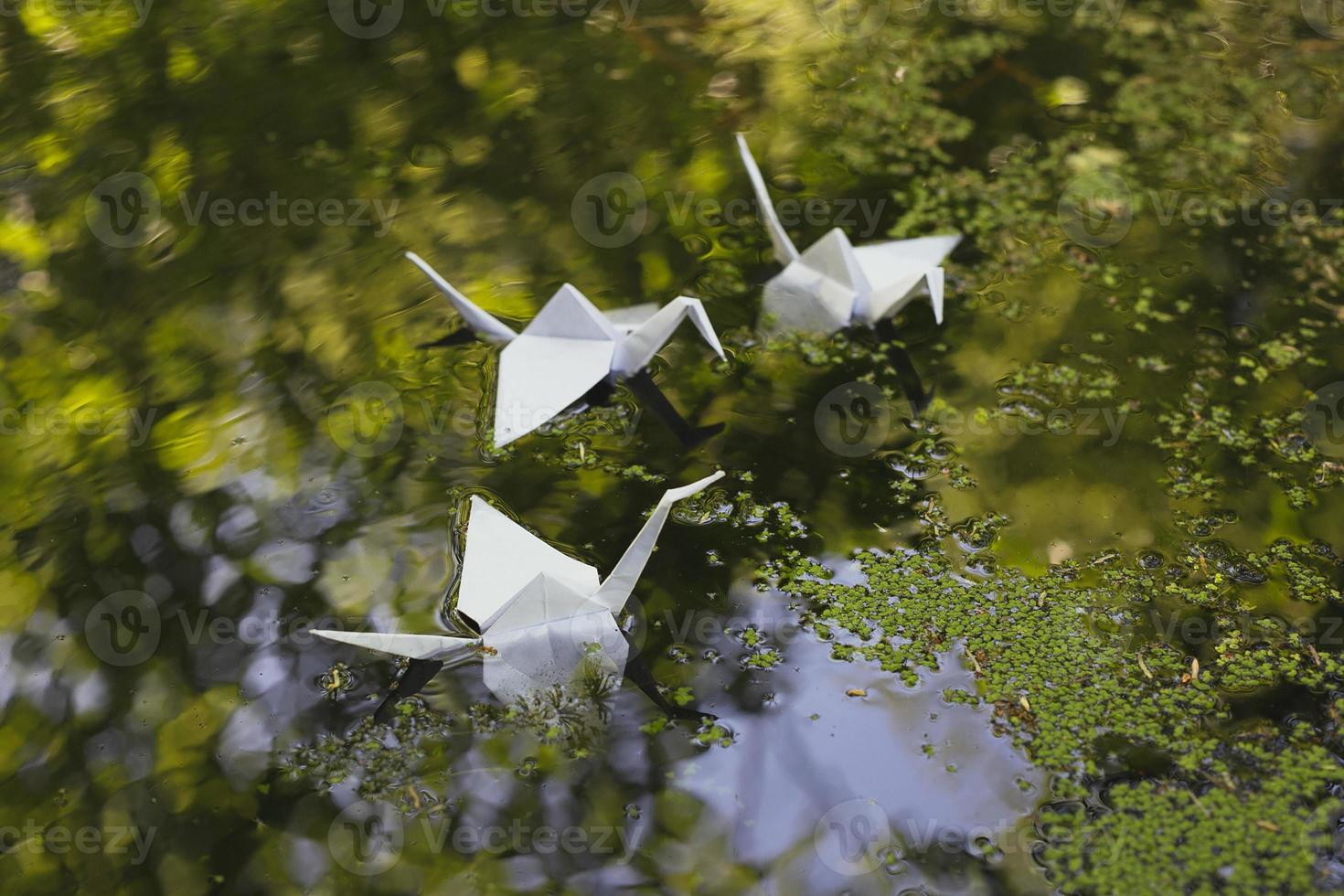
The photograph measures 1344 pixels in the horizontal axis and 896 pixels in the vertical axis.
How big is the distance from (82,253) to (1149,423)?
8.43ft

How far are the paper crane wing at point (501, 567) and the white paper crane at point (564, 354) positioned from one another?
12.3 inches

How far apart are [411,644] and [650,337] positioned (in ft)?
2.79

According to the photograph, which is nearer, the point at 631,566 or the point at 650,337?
the point at 631,566

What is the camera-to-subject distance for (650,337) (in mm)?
2504

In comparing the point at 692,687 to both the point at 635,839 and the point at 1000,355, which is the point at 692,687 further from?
the point at 1000,355

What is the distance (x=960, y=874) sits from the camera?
1.82 meters

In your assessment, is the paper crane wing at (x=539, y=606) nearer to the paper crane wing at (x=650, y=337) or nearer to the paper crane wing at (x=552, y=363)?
the paper crane wing at (x=552, y=363)

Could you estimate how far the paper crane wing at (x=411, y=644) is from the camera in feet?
6.57

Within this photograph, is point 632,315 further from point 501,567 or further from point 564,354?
point 501,567

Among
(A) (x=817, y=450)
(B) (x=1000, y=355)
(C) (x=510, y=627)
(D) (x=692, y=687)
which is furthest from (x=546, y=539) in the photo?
(B) (x=1000, y=355)

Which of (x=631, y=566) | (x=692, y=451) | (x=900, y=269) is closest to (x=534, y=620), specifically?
(x=631, y=566)

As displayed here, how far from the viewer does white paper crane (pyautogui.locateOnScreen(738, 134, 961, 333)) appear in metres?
2.62

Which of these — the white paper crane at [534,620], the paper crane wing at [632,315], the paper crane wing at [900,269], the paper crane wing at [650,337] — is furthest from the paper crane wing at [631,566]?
the paper crane wing at [900,269]

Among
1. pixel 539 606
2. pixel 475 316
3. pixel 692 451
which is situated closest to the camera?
pixel 539 606
